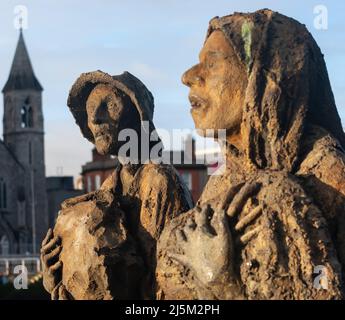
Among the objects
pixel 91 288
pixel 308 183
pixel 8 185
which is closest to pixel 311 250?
pixel 308 183

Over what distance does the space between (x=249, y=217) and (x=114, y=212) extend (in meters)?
1.75

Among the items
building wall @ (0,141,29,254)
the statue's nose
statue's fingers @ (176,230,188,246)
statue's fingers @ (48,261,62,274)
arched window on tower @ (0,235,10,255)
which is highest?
the statue's nose

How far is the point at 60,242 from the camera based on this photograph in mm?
5602

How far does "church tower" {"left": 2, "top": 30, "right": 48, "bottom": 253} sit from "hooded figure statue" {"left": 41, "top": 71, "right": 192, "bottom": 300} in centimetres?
8582

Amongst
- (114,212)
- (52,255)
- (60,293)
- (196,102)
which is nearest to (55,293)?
(60,293)

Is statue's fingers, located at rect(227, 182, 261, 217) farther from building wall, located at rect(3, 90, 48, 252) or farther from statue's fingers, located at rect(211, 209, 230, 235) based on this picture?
building wall, located at rect(3, 90, 48, 252)

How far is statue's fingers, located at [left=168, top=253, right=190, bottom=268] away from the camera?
3996 millimetres

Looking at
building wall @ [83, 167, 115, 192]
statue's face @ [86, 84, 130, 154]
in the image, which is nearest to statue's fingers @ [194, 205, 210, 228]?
statue's face @ [86, 84, 130, 154]

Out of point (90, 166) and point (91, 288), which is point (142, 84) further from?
point (90, 166)

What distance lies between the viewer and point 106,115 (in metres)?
5.99

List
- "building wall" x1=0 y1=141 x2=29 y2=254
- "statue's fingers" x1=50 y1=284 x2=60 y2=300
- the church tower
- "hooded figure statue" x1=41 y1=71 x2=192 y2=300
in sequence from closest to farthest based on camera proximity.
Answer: "hooded figure statue" x1=41 y1=71 x2=192 y2=300 → "statue's fingers" x1=50 y1=284 x2=60 y2=300 → "building wall" x1=0 y1=141 x2=29 y2=254 → the church tower

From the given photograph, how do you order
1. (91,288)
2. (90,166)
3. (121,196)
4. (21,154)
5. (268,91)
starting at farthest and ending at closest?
(21,154), (90,166), (121,196), (91,288), (268,91)

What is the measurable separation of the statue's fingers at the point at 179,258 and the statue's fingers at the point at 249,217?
235 millimetres
